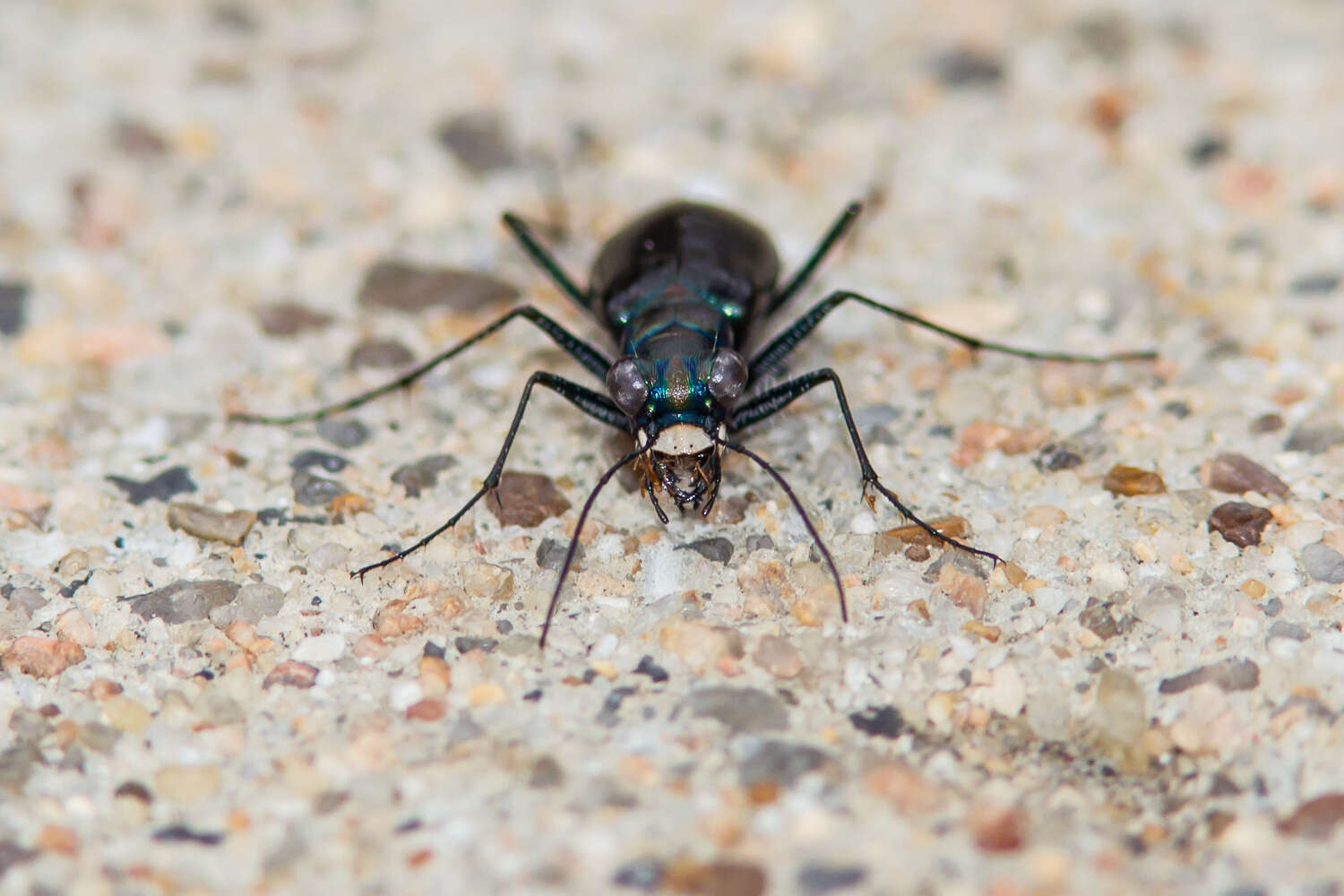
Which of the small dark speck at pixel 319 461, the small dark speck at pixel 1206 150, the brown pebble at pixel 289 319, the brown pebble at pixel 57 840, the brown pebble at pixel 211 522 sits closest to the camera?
the brown pebble at pixel 57 840

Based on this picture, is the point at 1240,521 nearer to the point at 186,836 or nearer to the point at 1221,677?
the point at 1221,677

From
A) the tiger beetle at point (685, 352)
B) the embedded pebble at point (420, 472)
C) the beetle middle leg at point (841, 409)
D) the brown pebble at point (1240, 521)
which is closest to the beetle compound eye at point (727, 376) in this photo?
the tiger beetle at point (685, 352)

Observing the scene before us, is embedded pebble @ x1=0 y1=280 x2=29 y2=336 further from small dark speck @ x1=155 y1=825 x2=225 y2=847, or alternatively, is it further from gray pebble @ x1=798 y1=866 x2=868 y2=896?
gray pebble @ x1=798 y1=866 x2=868 y2=896

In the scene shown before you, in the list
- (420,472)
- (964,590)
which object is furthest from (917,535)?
(420,472)

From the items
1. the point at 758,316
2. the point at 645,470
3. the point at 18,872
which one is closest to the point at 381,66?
the point at 758,316

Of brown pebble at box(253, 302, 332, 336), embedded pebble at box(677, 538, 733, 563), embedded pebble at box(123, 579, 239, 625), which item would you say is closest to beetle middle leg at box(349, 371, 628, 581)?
embedded pebble at box(123, 579, 239, 625)

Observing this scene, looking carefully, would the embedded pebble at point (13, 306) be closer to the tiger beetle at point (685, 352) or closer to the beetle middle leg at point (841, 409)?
the tiger beetle at point (685, 352)
